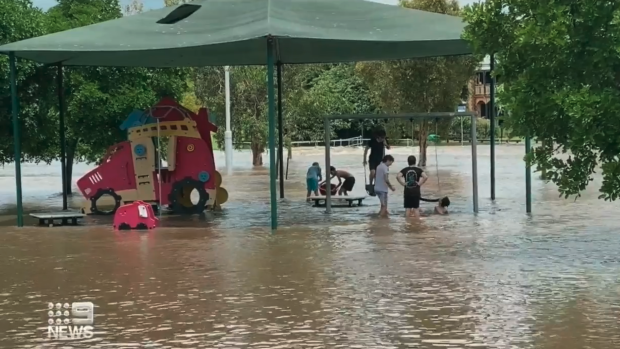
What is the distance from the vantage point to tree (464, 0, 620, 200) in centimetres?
1009

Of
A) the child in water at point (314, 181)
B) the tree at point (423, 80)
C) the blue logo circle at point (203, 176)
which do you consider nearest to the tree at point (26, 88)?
the blue logo circle at point (203, 176)

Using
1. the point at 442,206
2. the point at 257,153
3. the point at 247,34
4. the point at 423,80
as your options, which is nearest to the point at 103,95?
the point at 247,34

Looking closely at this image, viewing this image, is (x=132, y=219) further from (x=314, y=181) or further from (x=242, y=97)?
(x=242, y=97)

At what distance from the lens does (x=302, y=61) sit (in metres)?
24.1

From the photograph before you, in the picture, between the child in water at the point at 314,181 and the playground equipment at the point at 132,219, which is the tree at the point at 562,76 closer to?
the playground equipment at the point at 132,219

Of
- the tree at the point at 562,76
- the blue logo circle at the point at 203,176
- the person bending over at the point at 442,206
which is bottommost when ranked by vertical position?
the person bending over at the point at 442,206

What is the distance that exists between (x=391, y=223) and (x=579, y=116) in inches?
283

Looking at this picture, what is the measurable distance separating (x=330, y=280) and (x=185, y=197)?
9.34 metres

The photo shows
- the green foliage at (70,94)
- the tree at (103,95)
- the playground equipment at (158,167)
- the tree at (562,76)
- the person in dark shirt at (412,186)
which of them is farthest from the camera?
the tree at (103,95)

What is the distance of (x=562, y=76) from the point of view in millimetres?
10734

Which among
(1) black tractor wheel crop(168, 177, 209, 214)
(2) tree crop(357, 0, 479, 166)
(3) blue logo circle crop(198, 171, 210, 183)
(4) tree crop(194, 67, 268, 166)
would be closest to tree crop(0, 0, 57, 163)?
(1) black tractor wheel crop(168, 177, 209, 214)

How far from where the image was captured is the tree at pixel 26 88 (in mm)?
19719

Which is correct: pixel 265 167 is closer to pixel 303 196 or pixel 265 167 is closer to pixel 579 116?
pixel 303 196

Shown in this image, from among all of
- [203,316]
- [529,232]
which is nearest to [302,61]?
[529,232]
